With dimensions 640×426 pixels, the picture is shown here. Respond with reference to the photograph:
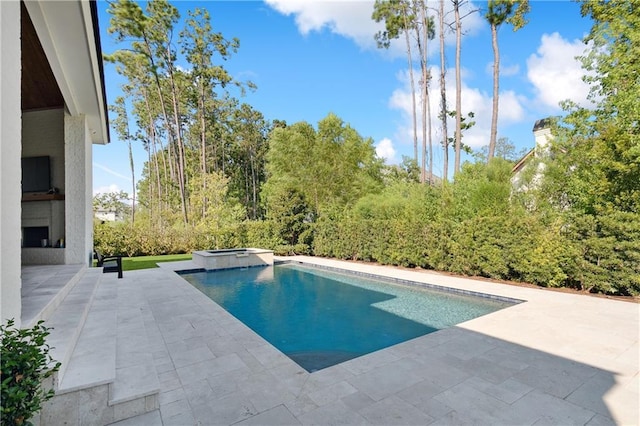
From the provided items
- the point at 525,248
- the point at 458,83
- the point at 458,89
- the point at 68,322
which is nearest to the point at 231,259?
the point at 68,322

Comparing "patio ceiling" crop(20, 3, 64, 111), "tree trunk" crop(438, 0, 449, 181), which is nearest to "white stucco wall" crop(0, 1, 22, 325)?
"patio ceiling" crop(20, 3, 64, 111)

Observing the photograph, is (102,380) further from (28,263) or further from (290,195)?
(290,195)

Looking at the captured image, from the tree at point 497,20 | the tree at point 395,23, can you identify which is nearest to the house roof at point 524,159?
the tree at point 497,20

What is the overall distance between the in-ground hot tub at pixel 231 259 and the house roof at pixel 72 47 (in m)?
7.45

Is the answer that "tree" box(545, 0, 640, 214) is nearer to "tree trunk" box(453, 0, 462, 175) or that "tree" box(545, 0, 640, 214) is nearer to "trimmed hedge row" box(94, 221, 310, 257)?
"tree trunk" box(453, 0, 462, 175)

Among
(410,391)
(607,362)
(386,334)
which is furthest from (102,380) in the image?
(607,362)

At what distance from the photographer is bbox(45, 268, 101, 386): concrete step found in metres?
3.20

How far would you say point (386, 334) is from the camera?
6.34 m

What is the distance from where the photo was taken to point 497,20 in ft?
46.3

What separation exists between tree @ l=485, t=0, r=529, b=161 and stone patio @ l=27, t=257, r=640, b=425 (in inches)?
386

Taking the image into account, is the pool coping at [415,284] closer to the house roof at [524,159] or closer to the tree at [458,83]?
the house roof at [524,159]

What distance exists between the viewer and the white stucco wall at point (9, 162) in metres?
2.59

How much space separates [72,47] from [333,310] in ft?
24.0

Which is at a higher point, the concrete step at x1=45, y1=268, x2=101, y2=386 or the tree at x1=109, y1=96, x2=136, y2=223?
the tree at x1=109, y1=96, x2=136, y2=223
